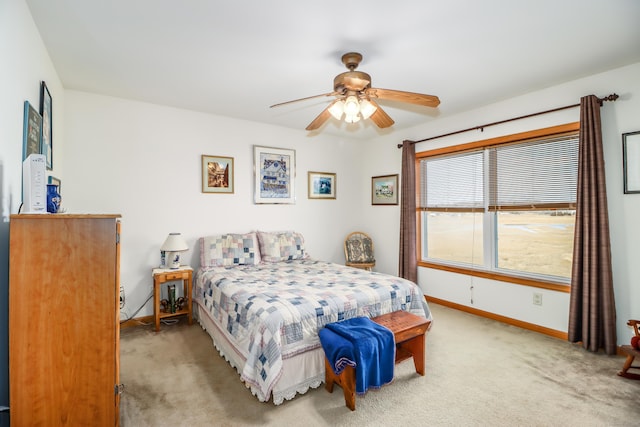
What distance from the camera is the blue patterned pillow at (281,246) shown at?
4.04m

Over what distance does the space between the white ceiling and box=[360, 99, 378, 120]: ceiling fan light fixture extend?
0.42 metres

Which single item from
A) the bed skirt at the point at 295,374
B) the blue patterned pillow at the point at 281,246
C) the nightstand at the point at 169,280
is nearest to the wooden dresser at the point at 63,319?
the bed skirt at the point at 295,374

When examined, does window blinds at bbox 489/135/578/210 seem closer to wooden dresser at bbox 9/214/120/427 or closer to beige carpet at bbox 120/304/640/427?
beige carpet at bbox 120/304/640/427

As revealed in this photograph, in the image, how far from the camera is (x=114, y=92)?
3320 mm

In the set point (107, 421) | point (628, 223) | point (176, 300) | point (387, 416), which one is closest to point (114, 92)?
point (176, 300)

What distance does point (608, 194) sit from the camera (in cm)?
288

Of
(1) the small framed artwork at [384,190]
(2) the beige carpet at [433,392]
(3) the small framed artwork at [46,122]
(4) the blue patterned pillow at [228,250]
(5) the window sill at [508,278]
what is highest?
(3) the small framed artwork at [46,122]

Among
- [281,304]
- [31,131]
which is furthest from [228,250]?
[31,131]

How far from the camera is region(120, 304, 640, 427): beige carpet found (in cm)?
196

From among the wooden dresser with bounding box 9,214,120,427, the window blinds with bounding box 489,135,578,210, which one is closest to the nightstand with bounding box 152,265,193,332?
the wooden dresser with bounding box 9,214,120,427

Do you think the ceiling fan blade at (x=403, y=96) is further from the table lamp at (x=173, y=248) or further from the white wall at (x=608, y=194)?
the table lamp at (x=173, y=248)

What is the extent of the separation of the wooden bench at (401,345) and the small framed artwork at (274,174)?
2.52m

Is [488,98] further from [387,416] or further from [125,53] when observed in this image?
[125,53]

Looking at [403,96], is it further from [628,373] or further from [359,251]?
[359,251]
